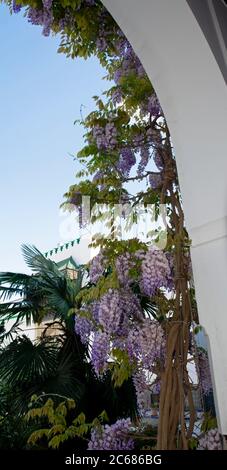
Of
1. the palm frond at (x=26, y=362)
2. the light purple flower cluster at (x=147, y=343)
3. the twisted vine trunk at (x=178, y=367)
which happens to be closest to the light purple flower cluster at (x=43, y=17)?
the twisted vine trunk at (x=178, y=367)

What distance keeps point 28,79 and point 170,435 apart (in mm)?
3695

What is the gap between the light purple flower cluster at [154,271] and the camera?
165 centimetres

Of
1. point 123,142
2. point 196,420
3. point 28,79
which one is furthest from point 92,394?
point 28,79

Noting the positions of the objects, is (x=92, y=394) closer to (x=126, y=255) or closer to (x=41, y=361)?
(x=41, y=361)

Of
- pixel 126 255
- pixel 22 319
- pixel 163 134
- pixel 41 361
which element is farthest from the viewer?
pixel 22 319

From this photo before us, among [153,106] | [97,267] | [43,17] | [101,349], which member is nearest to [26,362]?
[101,349]

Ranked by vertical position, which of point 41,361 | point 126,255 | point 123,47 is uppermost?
point 123,47

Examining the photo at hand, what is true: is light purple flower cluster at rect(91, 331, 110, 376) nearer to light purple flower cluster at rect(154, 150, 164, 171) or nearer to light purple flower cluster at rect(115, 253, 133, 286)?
light purple flower cluster at rect(115, 253, 133, 286)

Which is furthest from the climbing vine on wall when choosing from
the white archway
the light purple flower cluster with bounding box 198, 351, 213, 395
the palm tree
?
the palm tree

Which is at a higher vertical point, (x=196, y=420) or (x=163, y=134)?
(x=163, y=134)

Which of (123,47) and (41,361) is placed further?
(41,361)

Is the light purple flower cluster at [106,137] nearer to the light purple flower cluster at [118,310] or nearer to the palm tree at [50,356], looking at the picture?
the light purple flower cluster at [118,310]

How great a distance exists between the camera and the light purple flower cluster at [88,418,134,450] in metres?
1.74

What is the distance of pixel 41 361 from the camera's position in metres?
2.90
